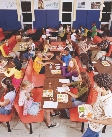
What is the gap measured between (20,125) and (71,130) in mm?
1219

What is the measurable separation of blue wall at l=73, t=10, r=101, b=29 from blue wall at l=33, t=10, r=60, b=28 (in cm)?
117

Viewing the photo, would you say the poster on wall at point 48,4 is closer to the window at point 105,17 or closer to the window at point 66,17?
the window at point 66,17

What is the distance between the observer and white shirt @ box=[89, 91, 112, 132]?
92.1 inches

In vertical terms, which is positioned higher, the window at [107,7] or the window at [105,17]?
the window at [107,7]

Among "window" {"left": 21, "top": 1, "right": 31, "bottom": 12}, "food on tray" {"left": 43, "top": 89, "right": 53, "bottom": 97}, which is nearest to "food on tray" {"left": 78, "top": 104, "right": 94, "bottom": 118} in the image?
"food on tray" {"left": 43, "top": 89, "right": 53, "bottom": 97}

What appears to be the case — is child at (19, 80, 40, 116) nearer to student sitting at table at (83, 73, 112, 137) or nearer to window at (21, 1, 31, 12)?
student sitting at table at (83, 73, 112, 137)

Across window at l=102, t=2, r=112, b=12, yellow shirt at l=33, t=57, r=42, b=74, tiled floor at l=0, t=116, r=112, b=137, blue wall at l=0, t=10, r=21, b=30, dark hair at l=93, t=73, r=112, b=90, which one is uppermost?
window at l=102, t=2, r=112, b=12

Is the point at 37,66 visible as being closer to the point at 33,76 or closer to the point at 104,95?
the point at 33,76

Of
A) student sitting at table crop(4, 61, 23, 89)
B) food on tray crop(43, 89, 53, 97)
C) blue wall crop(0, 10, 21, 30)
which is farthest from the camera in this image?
blue wall crop(0, 10, 21, 30)

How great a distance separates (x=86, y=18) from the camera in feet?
33.8

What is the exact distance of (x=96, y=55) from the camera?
6828 mm

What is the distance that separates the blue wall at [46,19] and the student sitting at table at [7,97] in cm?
750

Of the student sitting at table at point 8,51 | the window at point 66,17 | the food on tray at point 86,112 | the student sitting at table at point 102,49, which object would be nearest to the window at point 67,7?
the window at point 66,17

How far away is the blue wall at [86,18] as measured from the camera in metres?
10.1
